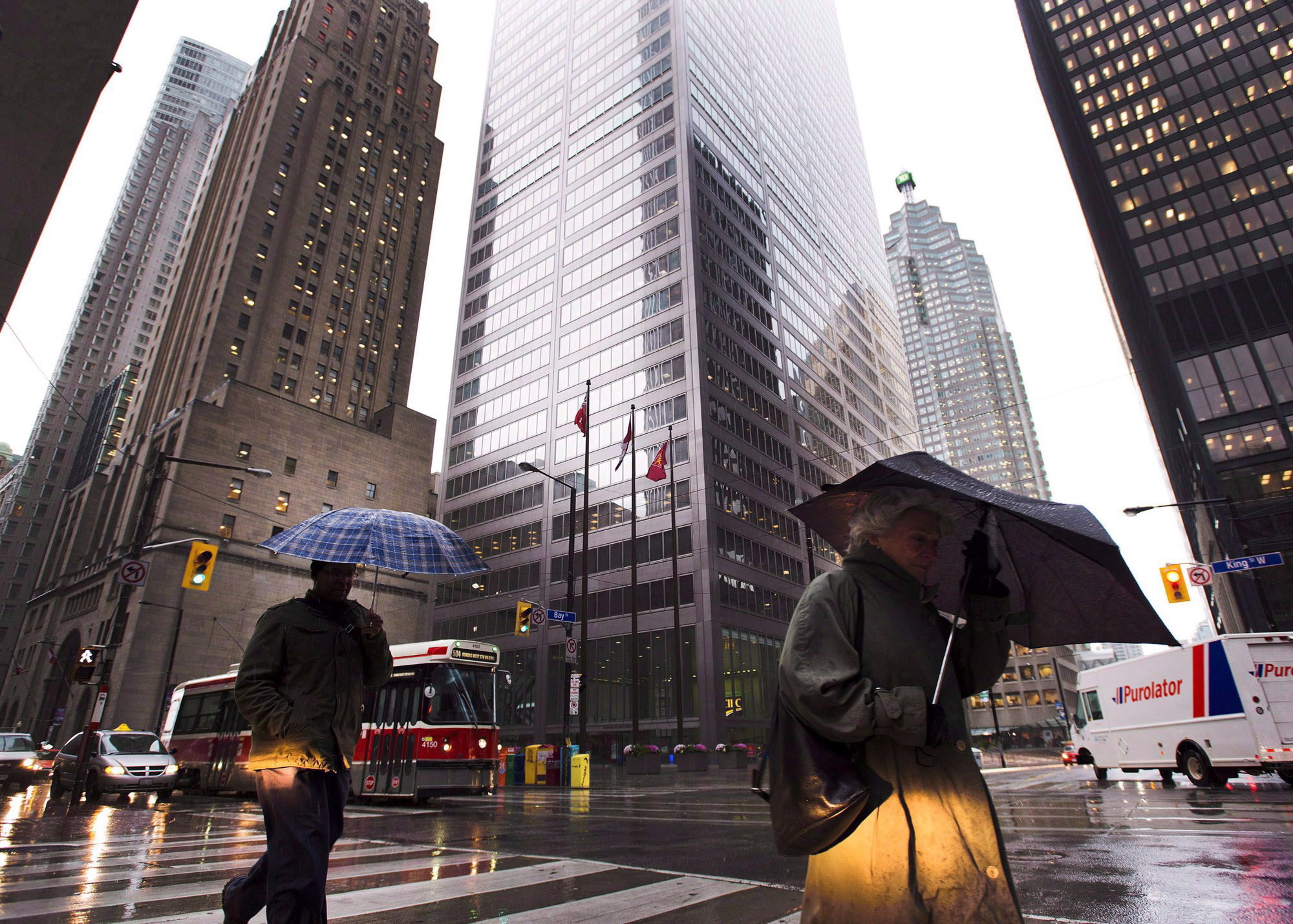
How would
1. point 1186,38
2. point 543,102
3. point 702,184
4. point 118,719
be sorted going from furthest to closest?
1. point 543,102
2. point 1186,38
3. point 702,184
4. point 118,719

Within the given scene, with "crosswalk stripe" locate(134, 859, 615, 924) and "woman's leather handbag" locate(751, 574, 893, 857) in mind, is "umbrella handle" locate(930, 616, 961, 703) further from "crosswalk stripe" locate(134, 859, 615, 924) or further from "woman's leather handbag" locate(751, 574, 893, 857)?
"crosswalk stripe" locate(134, 859, 615, 924)

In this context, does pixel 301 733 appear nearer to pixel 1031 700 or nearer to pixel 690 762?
pixel 690 762

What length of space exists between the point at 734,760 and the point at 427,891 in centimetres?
3374

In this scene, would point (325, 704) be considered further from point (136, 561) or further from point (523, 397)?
point (523, 397)

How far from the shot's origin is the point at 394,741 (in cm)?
1489

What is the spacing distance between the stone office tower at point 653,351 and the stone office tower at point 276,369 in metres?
10.9

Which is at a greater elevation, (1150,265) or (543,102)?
(543,102)

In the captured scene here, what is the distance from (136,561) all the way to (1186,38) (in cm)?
9161

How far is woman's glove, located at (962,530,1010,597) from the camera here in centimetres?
255

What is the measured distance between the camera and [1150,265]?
60.0m

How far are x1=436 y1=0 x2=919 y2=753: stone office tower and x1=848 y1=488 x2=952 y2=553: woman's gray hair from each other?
42.2m

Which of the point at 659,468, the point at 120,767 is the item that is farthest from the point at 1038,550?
the point at 659,468

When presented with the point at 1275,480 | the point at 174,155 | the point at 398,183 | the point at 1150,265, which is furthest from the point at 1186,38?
the point at 174,155

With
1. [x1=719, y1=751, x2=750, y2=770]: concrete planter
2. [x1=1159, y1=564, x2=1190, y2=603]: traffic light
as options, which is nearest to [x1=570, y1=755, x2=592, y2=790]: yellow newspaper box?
[x1=719, y1=751, x2=750, y2=770]: concrete planter
